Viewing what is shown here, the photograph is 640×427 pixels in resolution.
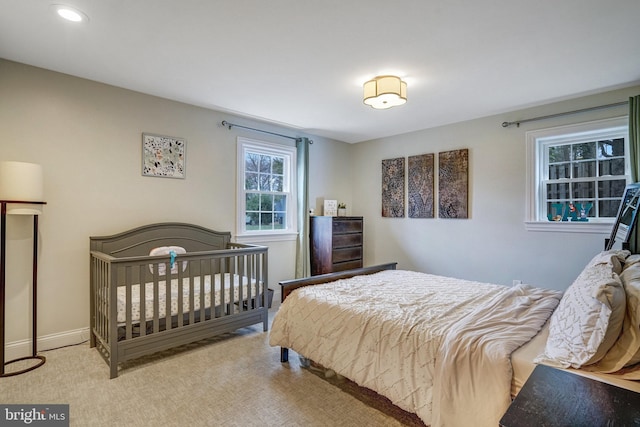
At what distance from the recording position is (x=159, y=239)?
10.8 feet

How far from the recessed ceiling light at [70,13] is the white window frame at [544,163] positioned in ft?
13.8

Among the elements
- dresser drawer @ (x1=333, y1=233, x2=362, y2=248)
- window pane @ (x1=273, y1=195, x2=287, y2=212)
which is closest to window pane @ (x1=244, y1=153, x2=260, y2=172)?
window pane @ (x1=273, y1=195, x2=287, y2=212)

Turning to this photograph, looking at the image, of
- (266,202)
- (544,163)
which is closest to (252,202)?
(266,202)

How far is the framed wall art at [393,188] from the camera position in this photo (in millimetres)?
4828

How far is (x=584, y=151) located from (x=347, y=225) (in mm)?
2913

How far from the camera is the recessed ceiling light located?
1905 millimetres

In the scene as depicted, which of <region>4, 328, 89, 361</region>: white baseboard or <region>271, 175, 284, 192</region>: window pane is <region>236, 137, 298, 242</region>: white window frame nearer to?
<region>271, 175, 284, 192</region>: window pane

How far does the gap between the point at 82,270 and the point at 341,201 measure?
362 centimetres

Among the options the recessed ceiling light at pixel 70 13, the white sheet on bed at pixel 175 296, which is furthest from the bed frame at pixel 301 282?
the recessed ceiling light at pixel 70 13

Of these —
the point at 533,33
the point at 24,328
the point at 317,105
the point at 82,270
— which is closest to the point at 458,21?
the point at 533,33

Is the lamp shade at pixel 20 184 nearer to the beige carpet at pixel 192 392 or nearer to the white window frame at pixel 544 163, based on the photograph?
the beige carpet at pixel 192 392

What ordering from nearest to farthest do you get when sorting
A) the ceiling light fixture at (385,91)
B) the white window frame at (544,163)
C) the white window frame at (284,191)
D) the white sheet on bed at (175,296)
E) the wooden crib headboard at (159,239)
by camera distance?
1. the white sheet on bed at (175,296)
2. the ceiling light fixture at (385,91)
3. the wooden crib headboard at (159,239)
4. the white window frame at (544,163)
5. the white window frame at (284,191)

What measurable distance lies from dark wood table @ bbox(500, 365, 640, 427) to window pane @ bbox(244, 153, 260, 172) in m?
3.75

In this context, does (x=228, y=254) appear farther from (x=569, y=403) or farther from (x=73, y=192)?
(x=569, y=403)
